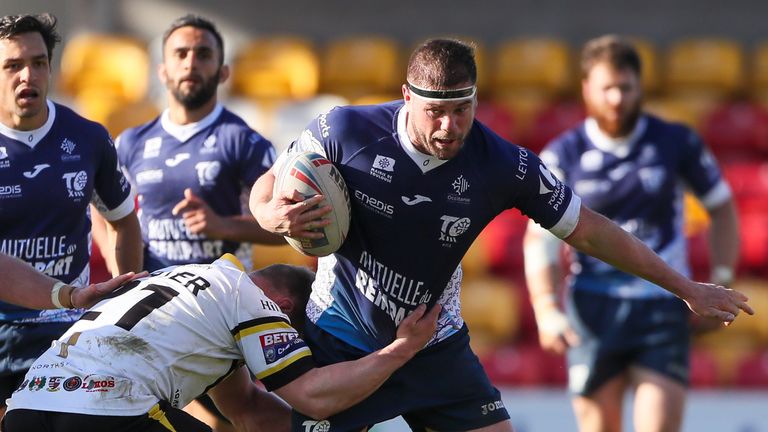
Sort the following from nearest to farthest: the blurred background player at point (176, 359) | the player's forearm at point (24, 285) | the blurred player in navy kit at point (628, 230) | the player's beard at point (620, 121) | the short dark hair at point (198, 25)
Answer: the blurred background player at point (176, 359), the player's forearm at point (24, 285), the short dark hair at point (198, 25), the blurred player in navy kit at point (628, 230), the player's beard at point (620, 121)

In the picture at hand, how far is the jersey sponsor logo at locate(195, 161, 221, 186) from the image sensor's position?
655cm

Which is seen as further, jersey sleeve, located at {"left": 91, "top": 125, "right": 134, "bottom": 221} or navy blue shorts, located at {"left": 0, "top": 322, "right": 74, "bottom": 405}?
jersey sleeve, located at {"left": 91, "top": 125, "right": 134, "bottom": 221}

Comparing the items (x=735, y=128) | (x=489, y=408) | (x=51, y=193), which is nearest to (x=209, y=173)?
(x=51, y=193)

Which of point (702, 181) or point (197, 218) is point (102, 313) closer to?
point (197, 218)

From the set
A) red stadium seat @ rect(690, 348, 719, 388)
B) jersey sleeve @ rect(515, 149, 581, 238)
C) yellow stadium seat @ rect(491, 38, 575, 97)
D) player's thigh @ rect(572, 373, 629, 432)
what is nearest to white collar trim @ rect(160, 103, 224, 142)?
jersey sleeve @ rect(515, 149, 581, 238)

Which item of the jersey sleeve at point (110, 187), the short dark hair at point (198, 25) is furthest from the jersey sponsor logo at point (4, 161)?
the short dark hair at point (198, 25)

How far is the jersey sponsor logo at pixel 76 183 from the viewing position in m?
5.57

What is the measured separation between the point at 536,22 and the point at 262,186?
8818mm

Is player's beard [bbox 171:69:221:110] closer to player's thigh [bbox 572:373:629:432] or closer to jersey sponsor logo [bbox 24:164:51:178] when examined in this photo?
jersey sponsor logo [bbox 24:164:51:178]

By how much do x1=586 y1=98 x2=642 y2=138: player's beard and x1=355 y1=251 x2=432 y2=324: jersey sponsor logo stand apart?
255 centimetres

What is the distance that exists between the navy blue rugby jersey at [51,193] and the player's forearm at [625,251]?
2229mm

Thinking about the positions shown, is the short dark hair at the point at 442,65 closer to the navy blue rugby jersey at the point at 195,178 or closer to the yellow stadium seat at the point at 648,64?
the navy blue rugby jersey at the point at 195,178

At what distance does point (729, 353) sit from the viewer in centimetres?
1041

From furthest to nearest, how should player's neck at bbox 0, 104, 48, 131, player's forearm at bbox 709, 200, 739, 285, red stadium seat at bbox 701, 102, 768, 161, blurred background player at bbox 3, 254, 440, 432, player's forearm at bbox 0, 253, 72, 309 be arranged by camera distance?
1. red stadium seat at bbox 701, 102, 768, 161
2. player's forearm at bbox 709, 200, 739, 285
3. player's neck at bbox 0, 104, 48, 131
4. player's forearm at bbox 0, 253, 72, 309
5. blurred background player at bbox 3, 254, 440, 432
